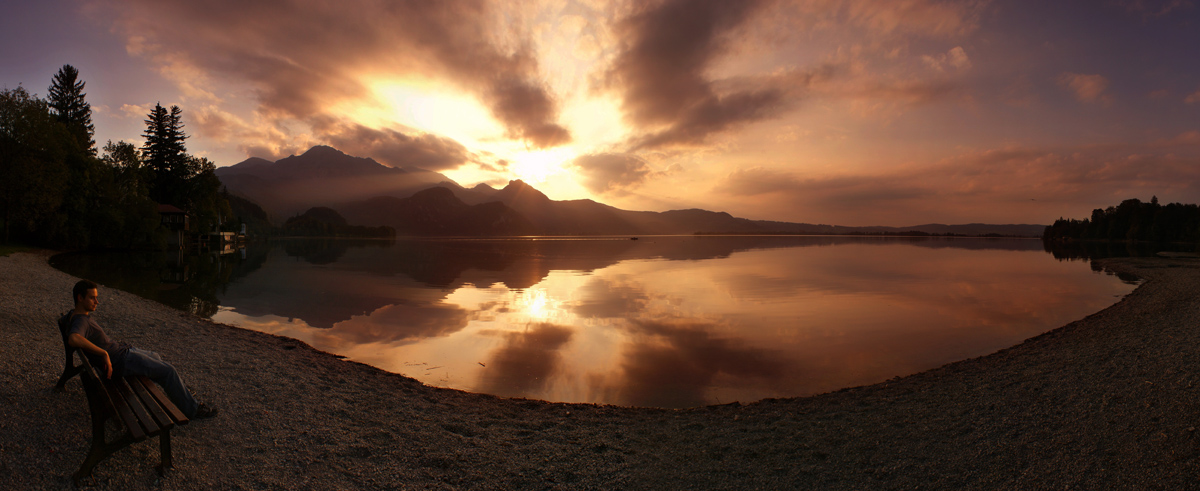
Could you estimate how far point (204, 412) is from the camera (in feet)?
21.4

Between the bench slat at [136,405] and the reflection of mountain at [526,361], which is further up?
the bench slat at [136,405]

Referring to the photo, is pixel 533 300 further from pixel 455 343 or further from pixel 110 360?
pixel 110 360

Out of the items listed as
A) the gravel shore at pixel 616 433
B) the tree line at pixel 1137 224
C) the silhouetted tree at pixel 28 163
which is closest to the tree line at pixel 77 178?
the silhouetted tree at pixel 28 163

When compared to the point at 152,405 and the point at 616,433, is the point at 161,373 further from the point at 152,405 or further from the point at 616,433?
the point at 616,433

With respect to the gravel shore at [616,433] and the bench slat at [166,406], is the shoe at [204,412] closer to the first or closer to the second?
the gravel shore at [616,433]

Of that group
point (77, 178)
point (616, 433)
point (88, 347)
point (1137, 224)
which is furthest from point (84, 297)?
point (1137, 224)

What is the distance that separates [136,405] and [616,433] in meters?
5.86

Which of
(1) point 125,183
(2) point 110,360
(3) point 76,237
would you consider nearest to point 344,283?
(2) point 110,360

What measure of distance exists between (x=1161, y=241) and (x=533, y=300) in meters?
195

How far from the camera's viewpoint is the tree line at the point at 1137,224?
439ft

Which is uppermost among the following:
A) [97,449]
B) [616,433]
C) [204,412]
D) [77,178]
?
[77,178]

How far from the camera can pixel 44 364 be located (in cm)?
741

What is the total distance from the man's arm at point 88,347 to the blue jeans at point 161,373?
17.5 inches

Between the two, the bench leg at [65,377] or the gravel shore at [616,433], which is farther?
the bench leg at [65,377]
